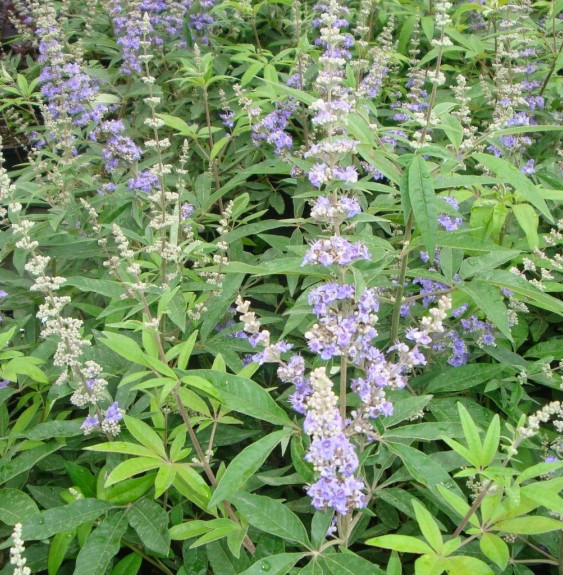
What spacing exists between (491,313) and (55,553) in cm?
174

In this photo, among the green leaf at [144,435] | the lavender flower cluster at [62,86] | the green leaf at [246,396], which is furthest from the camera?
the lavender flower cluster at [62,86]

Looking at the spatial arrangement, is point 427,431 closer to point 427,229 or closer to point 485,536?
point 485,536

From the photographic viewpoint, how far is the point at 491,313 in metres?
2.12

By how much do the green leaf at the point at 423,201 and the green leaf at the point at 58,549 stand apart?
1.62 meters

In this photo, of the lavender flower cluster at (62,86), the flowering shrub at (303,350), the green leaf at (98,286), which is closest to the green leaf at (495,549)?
the flowering shrub at (303,350)

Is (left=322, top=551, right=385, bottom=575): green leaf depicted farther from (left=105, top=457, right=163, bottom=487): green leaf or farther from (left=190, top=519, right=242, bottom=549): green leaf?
(left=105, top=457, right=163, bottom=487): green leaf

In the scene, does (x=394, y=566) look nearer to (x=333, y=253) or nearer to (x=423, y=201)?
(x=333, y=253)

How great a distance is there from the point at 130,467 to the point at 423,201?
1228mm

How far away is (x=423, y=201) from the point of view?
1966 mm

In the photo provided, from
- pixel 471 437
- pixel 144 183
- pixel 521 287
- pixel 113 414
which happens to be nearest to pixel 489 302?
pixel 521 287

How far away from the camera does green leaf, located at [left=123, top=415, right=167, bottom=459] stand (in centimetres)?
216

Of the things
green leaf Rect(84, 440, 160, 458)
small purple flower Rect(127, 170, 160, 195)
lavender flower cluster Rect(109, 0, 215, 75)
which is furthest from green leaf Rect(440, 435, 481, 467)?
lavender flower cluster Rect(109, 0, 215, 75)

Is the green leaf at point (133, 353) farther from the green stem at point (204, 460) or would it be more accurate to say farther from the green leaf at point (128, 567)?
the green leaf at point (128, 567)

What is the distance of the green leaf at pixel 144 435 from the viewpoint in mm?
2156
